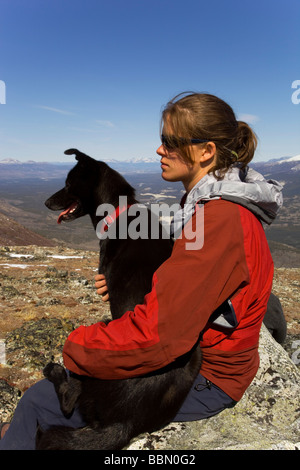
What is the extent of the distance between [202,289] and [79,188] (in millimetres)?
3254

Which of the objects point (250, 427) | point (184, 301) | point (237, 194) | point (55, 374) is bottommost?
point (250, 427)

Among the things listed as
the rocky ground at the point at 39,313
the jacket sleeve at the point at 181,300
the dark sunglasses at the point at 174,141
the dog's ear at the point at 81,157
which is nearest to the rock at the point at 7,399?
the rocky ground at the point at 39,313

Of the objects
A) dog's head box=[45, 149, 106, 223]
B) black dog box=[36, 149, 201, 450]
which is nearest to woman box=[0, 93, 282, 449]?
black dog box=[36, 149, 201, 450]

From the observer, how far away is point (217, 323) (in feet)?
6.20

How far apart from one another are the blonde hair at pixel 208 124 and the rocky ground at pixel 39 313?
423 cm

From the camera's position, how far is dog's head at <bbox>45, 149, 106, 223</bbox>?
4266mm

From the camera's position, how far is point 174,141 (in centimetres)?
218

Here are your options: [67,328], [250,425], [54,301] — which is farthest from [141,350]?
[54,301]

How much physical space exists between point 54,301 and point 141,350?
8459 millimetres

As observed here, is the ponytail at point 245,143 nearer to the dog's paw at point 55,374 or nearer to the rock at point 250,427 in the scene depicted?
the rock at point 250,427

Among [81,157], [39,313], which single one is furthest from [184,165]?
[39,313]

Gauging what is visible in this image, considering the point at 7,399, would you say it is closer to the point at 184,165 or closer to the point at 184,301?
the point at 184,301
